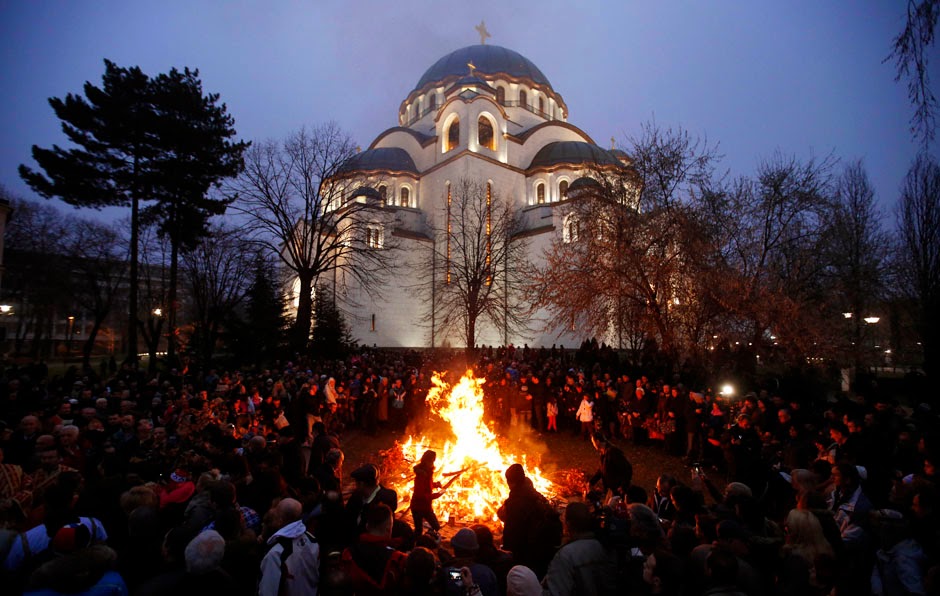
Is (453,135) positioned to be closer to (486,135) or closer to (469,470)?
(486,135)

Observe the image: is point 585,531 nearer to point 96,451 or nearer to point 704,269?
point 96,451

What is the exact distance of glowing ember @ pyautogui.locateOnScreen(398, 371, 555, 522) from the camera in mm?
7539

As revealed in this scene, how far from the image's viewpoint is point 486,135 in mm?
36906

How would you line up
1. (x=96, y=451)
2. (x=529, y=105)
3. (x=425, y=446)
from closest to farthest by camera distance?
(x=96, y=451) < (x=425, y=446) < (x=529, y=105)

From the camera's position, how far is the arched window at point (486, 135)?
36.7 meters

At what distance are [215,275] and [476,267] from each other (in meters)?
16.0

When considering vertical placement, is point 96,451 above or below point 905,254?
below

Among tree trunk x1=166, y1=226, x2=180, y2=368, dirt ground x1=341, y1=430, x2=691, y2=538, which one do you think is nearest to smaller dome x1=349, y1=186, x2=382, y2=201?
tree trunk x1=166, y1=226, x2=180, y2=368

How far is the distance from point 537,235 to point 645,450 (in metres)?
23.7

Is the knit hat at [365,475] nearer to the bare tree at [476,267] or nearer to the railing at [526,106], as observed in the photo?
the bare tree at [476,267]

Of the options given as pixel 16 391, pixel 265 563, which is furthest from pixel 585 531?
pixel 16 391

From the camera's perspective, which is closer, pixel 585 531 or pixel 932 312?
pixel 585 531

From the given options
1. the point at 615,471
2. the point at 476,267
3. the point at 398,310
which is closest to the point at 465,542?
the point at 615,471

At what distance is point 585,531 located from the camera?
3531 millimetres
